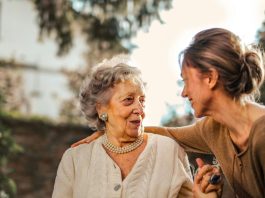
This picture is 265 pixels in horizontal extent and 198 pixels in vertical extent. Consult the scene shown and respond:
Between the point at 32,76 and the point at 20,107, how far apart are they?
3793mm

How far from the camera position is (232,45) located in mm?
2936

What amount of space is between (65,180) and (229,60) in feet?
3.76

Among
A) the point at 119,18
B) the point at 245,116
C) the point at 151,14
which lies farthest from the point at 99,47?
the point at 245,116

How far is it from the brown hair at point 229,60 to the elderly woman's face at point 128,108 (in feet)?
1.76

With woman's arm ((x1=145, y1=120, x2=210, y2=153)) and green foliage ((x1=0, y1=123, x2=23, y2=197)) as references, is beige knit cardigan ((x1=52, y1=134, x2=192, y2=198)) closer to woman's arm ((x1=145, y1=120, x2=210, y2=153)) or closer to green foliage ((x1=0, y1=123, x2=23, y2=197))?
woman's arm ((x1=145, y1=120, x2=210, y2=153))

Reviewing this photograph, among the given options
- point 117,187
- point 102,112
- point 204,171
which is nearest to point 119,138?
point 102,112

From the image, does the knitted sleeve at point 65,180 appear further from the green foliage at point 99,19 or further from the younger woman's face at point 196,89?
the green foliage at point 99,19

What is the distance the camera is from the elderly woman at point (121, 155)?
132 inches

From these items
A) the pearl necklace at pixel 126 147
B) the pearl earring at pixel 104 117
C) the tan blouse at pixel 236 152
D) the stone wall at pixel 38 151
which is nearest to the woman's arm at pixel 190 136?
the tan blouse at pixel 236 152

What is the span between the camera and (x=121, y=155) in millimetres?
3512

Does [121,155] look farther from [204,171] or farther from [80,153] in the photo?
[204,171]

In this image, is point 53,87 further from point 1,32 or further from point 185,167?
point 185,167

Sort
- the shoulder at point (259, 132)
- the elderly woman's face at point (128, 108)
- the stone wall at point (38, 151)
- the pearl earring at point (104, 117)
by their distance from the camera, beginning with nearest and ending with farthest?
the shoulder at point (259, 132) → the elderly woman's face at point (128, 108) → the pearl earring at point (104, 117) → the stone wall at point (38, 151)

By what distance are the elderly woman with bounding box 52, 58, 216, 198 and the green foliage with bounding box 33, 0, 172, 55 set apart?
4.24 m
